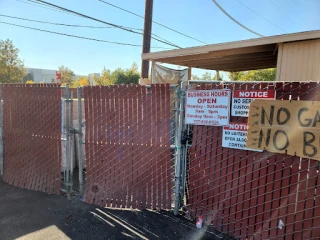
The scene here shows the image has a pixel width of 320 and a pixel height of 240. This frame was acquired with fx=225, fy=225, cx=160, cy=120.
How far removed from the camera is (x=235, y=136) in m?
3.01

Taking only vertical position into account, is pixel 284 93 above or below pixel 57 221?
above

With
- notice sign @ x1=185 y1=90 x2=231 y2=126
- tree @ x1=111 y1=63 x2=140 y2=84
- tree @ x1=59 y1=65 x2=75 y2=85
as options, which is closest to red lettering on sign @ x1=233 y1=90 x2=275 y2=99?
notice sign @ x1=185 y1=90 x2=231 y2=126

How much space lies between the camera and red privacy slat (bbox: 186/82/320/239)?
258 centimetres

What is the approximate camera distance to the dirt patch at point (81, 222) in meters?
3.11

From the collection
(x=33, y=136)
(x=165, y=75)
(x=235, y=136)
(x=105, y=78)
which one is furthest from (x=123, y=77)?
(x=235, y=136)

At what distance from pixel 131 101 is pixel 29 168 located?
8.94 feet

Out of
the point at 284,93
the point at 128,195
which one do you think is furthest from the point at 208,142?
the point at 128,195

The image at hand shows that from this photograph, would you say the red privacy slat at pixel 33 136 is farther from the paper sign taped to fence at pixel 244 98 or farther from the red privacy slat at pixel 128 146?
the paper sign taped to fence at pixel 244 98

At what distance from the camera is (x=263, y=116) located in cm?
274

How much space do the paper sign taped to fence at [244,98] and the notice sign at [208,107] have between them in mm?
89

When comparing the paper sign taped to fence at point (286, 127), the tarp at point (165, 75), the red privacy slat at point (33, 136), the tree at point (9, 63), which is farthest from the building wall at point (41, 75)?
the paper sign taped to fence at point (286, 127)

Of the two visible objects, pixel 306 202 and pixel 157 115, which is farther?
pixel 157 115

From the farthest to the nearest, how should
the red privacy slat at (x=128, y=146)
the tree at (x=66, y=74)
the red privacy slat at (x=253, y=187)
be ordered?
the tree at (x=66, y=74) < the red privacy slat at (x=128, y=146) < the red privacy slat at (x=253, y=187)

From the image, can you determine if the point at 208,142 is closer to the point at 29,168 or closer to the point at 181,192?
the point at 181,192
